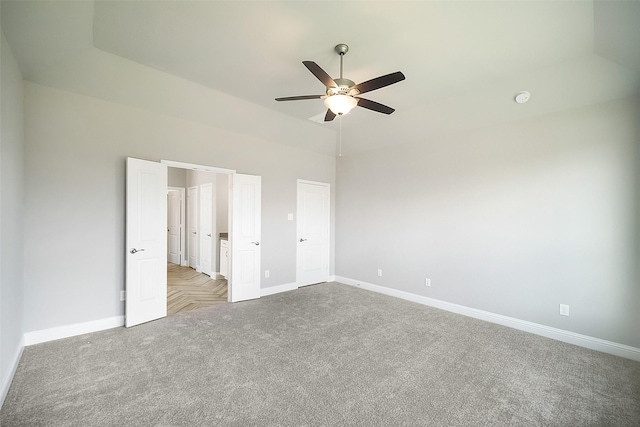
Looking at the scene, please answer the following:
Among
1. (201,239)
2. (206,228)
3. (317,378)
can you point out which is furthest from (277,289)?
(317,378)

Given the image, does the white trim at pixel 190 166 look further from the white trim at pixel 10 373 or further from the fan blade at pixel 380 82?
the fan blade at pixel 380 82

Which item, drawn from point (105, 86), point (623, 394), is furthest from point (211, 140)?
point (623, 394)

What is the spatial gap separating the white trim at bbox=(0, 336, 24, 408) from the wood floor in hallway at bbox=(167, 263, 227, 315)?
4.78 feet

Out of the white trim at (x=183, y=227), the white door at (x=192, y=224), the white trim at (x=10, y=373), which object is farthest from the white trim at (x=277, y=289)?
the white trim at (x=183, y=227)

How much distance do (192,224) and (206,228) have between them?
914mm

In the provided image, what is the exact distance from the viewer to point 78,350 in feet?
9.24

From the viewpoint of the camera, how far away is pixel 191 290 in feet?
16.7

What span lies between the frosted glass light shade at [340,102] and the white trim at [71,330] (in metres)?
3.62

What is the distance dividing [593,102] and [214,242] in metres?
6.41

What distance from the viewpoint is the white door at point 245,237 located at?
452 cm

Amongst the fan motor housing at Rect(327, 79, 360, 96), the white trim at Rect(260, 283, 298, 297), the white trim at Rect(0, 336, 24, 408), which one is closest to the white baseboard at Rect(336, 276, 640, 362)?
the white trim at Rect(260, 283, 298, 297)

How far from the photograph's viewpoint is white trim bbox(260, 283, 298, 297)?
494cm

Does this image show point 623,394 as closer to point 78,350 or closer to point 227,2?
point 227,2

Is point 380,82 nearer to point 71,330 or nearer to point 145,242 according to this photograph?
point 145,242
